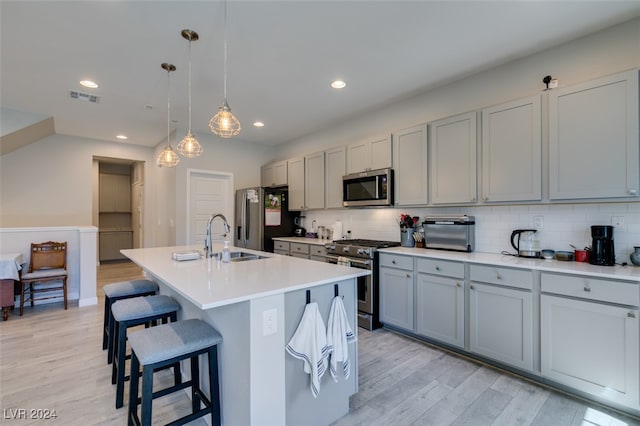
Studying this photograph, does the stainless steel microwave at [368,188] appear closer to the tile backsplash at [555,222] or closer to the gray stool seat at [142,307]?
the tile backsplash at [555,222]

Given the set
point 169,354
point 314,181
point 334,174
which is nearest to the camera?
point 169,354

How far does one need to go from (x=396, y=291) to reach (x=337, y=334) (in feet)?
5.29

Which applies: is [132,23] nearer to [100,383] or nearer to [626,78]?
[100,383]

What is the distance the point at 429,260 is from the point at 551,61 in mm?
2123

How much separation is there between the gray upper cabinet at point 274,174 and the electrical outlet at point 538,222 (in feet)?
12.5

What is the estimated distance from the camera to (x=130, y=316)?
2008 millimetres

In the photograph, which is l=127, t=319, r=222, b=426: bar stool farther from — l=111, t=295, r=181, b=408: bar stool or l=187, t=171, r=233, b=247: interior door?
l=187, t=171, r=233, b=247: interior door

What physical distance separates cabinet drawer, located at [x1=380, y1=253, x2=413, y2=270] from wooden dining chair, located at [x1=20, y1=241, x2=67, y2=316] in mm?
4415

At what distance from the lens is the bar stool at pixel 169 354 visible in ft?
4.85

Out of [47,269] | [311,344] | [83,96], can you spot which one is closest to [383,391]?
[311,344]

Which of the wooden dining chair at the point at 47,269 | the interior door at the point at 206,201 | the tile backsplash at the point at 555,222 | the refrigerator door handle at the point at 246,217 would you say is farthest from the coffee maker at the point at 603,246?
the wooden dining chair at the point at 47,269

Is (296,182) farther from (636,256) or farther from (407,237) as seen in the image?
(636,256)

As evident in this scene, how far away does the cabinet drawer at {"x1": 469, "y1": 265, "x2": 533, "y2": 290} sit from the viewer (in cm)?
229

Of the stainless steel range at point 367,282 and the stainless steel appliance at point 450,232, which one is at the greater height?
the stainless steel appliance at point 450,232
